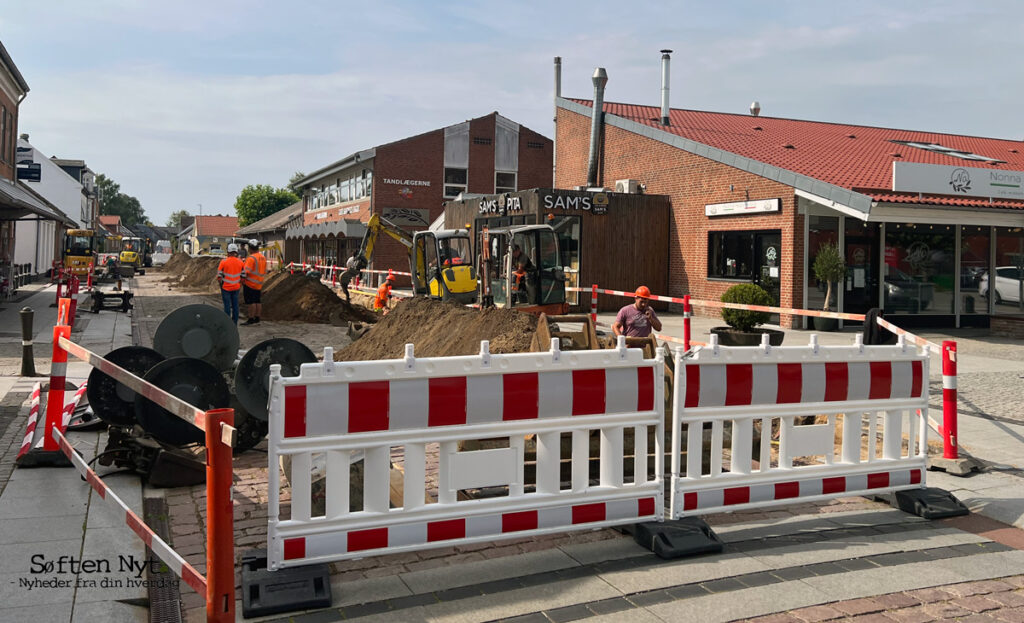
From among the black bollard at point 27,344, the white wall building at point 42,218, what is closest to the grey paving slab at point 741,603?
the black bollard at point 27,344

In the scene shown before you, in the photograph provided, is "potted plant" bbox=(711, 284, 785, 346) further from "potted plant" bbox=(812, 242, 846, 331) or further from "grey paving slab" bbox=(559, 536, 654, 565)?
"grey paving slab" bbox=(559, 536, 654, 565)

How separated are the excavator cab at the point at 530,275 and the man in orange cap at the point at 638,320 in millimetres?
8359

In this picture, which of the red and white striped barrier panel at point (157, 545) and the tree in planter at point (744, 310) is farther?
the tree in planter at point (744, 310)

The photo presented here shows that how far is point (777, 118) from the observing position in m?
33.6

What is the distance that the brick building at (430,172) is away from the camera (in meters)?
40.9

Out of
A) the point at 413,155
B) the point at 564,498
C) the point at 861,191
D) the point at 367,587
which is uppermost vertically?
the point at 413,155

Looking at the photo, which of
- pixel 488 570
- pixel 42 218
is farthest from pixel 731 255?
pixel 42 218

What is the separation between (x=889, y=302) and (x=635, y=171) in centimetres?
988

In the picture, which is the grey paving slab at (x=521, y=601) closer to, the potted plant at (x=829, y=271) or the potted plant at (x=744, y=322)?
the potted plant at (x=744, y=322)

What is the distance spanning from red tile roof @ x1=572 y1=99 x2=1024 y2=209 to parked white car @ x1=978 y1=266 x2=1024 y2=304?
253 cm

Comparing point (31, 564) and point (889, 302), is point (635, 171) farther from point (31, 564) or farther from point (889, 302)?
point (31, 564)

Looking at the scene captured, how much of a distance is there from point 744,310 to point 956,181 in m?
9.38

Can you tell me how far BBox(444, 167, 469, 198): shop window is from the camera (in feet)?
140

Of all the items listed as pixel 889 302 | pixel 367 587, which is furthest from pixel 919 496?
pixel 889 302
